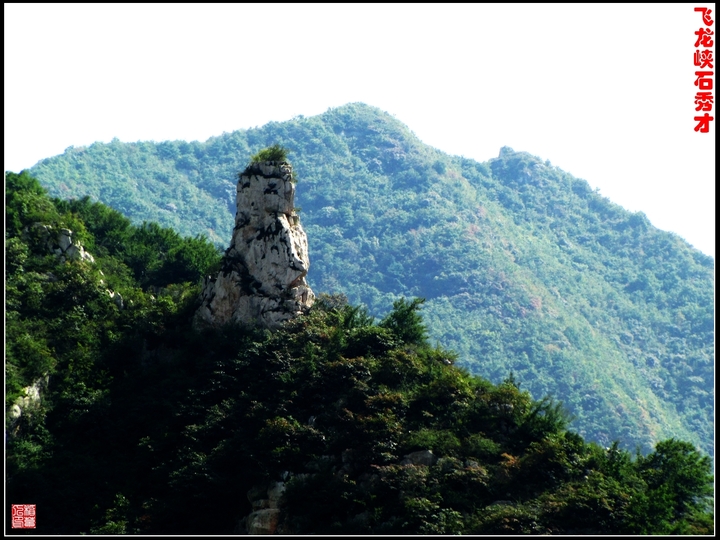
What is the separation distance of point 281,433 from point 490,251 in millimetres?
84500

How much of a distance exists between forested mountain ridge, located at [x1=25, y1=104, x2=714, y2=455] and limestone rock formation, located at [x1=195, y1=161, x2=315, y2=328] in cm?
5332

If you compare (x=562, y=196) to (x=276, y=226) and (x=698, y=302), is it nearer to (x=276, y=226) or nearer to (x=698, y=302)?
(x=698, y=302)

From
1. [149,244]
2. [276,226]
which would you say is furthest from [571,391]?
[276,226]

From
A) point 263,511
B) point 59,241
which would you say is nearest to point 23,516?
point 263,511

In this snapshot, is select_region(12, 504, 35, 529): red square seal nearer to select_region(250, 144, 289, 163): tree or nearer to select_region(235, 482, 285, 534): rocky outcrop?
select_region(235, 482, 285, 534): rocky outcrop

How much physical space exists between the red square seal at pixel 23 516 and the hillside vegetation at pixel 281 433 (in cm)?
60

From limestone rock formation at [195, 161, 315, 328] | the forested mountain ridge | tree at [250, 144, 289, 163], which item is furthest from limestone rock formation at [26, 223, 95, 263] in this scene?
the forested mountain ridge

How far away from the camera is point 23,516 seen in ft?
94.7

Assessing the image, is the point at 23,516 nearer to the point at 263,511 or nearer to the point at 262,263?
the point at 263,511

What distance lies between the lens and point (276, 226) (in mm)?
36375

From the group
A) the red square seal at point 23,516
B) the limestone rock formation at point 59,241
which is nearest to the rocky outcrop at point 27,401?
the red square seal at point 23,516

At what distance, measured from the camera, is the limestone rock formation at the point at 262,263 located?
36188 millimetres

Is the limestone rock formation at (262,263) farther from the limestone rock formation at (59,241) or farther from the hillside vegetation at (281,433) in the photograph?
the limestone rock formation at (59,241)

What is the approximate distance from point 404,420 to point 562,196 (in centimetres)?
11112
